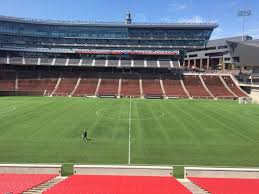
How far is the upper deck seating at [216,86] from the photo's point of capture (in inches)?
3581

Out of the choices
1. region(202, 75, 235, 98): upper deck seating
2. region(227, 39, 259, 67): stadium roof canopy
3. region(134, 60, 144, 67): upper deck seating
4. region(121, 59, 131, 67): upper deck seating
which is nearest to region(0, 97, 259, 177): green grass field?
region(227, 39, 259, 67): stadium roof canopy

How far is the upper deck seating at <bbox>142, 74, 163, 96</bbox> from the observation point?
92762mm

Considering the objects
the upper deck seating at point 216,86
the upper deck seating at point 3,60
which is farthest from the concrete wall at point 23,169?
the upper deck seating at point 3,60

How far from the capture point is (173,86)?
98.6m

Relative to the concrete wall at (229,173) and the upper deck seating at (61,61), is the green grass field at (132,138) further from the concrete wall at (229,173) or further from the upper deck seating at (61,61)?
the upper deck seating at (61,61)

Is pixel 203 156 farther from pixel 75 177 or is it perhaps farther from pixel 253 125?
pixel 253 125

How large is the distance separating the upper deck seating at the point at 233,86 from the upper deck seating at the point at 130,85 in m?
25.8

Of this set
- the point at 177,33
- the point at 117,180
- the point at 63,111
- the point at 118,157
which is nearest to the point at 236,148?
the point at 118,157

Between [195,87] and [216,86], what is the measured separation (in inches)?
237

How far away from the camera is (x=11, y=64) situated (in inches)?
4272

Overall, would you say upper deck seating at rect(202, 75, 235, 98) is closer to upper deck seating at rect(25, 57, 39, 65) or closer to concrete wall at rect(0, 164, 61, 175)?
upper deck seating at rect(25, 57, 39, 65)

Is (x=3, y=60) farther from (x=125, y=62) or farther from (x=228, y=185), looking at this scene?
(x=228, y=185)

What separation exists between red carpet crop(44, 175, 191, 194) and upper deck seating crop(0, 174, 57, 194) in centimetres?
125

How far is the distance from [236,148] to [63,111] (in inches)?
1225
